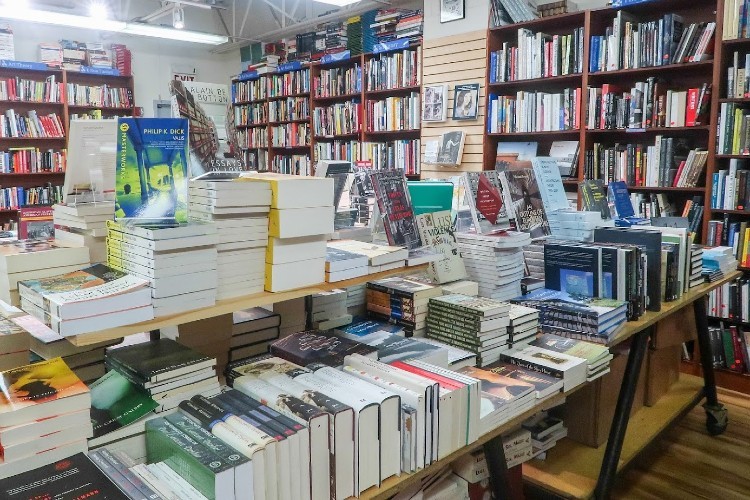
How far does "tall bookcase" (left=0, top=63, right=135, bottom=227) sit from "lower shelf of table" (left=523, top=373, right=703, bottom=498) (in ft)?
22.0

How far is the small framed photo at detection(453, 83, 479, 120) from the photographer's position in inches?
197

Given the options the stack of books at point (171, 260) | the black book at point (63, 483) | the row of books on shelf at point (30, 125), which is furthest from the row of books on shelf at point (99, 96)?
the black book at point (63, 483)

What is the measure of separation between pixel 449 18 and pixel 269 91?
3.10 metres

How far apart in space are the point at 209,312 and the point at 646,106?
3700 mm

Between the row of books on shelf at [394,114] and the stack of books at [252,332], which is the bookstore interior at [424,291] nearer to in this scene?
the stack of books at [252,332]

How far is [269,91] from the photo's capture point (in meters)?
7.47

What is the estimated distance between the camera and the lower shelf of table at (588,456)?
7.66ft

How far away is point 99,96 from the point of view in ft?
24.5

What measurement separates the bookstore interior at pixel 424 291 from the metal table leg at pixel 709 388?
11mm

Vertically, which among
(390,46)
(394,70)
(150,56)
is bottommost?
(394,70)

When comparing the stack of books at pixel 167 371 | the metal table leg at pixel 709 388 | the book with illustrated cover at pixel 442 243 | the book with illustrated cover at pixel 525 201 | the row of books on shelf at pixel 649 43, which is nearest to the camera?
the stack of books at pixel 167 371

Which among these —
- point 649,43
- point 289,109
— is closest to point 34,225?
point 649,43

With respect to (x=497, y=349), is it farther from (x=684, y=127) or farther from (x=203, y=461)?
(x=684, y=127)

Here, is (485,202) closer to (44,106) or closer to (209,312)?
(209,312)
